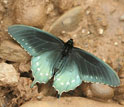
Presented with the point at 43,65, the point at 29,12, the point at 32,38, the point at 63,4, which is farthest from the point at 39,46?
the point at 63,4

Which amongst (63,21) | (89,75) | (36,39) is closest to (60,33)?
(63,21)

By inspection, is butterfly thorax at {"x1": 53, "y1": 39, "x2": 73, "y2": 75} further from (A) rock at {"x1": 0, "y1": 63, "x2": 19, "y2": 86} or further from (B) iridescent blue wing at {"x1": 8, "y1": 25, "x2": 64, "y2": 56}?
(A) rock at {"x1": 0, "y1": 63, "x2": 19, "y2": 86}

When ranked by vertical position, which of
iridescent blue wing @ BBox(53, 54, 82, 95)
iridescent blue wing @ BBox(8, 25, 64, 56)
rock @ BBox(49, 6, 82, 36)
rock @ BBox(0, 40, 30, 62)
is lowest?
iridescent blue wing @ BBox(53, 54, 82, 95)

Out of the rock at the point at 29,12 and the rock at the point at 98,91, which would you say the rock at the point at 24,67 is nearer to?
the rock at the point at 29,12

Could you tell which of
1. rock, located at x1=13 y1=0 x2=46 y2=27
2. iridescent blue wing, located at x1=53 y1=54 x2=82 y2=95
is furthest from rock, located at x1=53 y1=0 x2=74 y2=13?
iridescent blue wing, located at x1=53 y1=54 x2=82 y2=95

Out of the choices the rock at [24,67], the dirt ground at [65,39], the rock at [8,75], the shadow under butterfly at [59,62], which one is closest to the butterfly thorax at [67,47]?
the shadow under butterfly at [59,62]

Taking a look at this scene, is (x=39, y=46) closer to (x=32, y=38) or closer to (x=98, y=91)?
(x=32, y=38)
